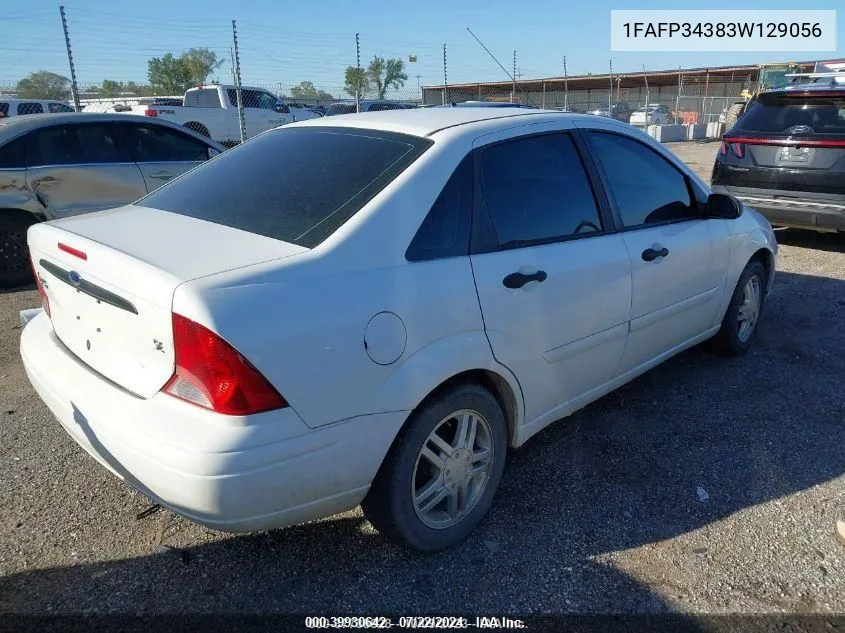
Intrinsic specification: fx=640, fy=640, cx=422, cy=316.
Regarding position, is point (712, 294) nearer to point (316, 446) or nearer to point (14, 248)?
point (316, 446)

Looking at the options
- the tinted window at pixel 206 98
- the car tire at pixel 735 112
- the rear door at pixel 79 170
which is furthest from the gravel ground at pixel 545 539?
the tinted window at pixel 206 98

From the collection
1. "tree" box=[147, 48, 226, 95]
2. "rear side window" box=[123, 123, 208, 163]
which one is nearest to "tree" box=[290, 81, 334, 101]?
"rear side window" box=[123, 123, 208, 163]

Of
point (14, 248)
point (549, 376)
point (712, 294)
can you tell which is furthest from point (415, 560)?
point (14, 248)

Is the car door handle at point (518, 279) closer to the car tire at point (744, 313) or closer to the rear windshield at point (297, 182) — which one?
the rear windshield at point (297, 182)

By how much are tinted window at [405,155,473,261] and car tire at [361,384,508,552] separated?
1.71 feet

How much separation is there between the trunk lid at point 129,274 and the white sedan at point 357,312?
0.01 metres

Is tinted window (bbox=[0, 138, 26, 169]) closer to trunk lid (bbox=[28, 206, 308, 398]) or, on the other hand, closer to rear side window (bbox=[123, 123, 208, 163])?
rear side window (bbox=[123, 123, 208, 163])

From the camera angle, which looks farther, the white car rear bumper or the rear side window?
the rear side window

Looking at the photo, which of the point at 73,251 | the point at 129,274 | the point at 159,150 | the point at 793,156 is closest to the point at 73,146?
the point at 159,150

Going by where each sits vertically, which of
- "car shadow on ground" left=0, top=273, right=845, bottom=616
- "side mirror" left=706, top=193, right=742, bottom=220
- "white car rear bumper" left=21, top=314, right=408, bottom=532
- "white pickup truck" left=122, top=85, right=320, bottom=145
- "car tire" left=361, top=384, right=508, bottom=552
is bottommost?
"car shadow on ground" left=0, top=273, right=845, bottom=616

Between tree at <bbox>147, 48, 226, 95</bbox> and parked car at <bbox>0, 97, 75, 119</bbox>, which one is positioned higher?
tree at <bbox>147, 48, 226, 95</bbox>

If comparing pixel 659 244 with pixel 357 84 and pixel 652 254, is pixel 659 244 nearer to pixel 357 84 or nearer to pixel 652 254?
pixel 652 254

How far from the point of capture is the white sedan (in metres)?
1.91

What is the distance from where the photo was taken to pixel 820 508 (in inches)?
112
